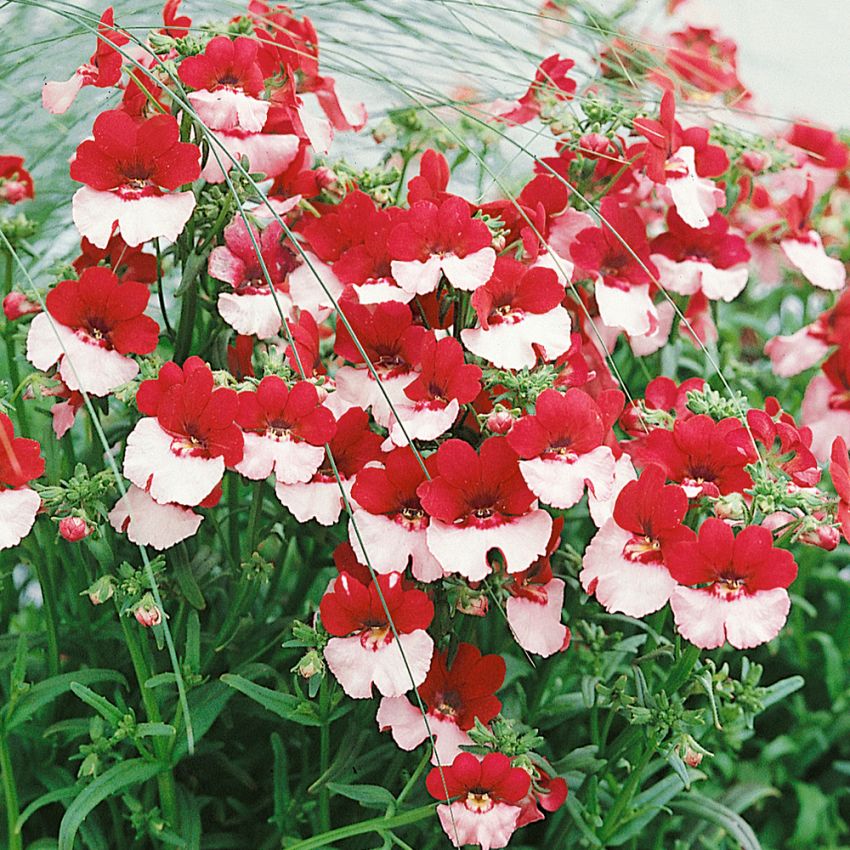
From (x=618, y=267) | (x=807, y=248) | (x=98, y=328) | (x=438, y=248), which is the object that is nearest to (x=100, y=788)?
(x=98, y=328)

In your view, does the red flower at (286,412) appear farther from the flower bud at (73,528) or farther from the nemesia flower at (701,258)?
the nemesia flower at (701,258)

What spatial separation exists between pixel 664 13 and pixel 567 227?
23.7 inches

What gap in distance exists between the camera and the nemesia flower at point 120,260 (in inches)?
28.9

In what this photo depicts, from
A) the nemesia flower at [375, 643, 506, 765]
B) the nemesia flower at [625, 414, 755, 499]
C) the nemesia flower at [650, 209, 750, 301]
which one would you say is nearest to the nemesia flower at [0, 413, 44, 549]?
the nemesia flower at [375, 643, 506, 765]

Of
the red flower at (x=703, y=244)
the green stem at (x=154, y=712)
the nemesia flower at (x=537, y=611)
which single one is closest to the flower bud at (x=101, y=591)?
→ the green stem at (x=154, y=712)

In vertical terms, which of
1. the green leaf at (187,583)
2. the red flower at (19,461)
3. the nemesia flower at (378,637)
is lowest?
the green leaf at (187,583)

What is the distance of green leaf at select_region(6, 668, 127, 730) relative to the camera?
70 cm

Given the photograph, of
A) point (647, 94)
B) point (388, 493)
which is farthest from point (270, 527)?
point (647, 94)

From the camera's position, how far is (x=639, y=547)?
645 millimetres

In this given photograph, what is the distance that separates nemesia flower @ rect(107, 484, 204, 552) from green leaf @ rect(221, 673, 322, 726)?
92mm

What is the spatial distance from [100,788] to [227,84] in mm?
420

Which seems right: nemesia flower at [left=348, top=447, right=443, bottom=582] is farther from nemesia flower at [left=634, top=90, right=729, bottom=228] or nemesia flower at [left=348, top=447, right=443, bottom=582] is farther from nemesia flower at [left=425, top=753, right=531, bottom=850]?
nemesia flower at [left=634, top=90, right=729, bottom=228]

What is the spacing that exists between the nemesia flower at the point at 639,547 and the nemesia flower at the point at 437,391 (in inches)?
4.0

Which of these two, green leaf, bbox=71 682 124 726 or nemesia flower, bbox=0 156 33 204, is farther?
nemesia flower, bbox=0 156 33 204
